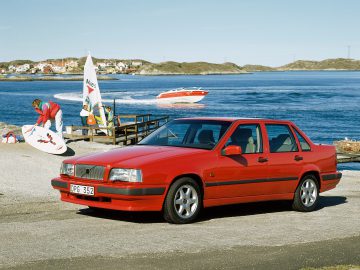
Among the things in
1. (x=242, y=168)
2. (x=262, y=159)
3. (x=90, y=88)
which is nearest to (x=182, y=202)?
(x=242, y=168)

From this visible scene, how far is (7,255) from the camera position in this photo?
682 centimetres

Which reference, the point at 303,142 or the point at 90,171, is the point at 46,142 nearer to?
the point at 303,142

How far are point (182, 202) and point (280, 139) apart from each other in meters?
2.42

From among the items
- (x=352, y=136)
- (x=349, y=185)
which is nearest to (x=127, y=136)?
(x=349, y=185)

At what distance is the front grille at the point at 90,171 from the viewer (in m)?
8.84

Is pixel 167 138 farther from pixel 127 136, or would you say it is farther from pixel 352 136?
pixel 352 136

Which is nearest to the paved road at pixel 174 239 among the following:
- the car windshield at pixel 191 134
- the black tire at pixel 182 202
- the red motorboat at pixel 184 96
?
the black tire at pixel 182 202

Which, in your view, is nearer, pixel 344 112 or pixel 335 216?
pixel 335 216

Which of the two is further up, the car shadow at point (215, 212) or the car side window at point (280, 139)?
the car side window at point (280, 139)

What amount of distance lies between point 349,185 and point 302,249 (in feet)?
28.1

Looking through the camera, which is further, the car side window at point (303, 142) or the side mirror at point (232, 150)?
the car side window at point (303, 142)

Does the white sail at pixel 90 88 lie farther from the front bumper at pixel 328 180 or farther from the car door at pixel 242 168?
the car door at pixel 242 168

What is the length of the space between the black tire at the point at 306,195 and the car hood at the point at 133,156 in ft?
7.08

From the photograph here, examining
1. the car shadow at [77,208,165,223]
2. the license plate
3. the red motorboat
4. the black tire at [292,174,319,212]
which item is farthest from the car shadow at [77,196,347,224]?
the red motorboat
